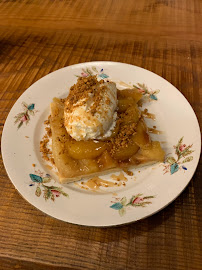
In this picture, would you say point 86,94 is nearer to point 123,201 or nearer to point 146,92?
point 146,92

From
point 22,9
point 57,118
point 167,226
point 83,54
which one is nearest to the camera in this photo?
point 167,226

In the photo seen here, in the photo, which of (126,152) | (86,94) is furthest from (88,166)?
(86,94)

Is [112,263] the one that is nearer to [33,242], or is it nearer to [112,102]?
[33,242]

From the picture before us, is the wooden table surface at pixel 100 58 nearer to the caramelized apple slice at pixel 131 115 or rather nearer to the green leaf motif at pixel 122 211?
the green leaf motif at pixel 122 211

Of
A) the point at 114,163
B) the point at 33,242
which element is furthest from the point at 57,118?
the point at 33,242

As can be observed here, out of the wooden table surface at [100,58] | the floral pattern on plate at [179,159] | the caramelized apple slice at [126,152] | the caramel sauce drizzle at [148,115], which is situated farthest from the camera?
the caramel sauce drizzle at [148,115]

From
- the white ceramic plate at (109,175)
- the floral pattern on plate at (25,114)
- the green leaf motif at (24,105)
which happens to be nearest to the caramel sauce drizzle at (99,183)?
the white ceramic plate at (109,175)

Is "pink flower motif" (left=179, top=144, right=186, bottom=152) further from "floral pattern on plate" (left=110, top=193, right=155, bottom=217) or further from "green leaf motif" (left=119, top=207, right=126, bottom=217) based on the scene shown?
"green leaf motif" (left=119, top=207, right=126, bottom=217)

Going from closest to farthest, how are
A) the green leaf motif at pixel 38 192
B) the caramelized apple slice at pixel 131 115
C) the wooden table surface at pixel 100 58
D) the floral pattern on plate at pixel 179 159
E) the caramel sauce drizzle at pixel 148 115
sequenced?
the wooden table surface at pixel 100 58, the green leaf motif at pixel 38 192, the floral pattern on plate at pixel 179 159, the caramelized apple slice at pixel 131 115, the caramel sauce drizzle at pixel 148 115
